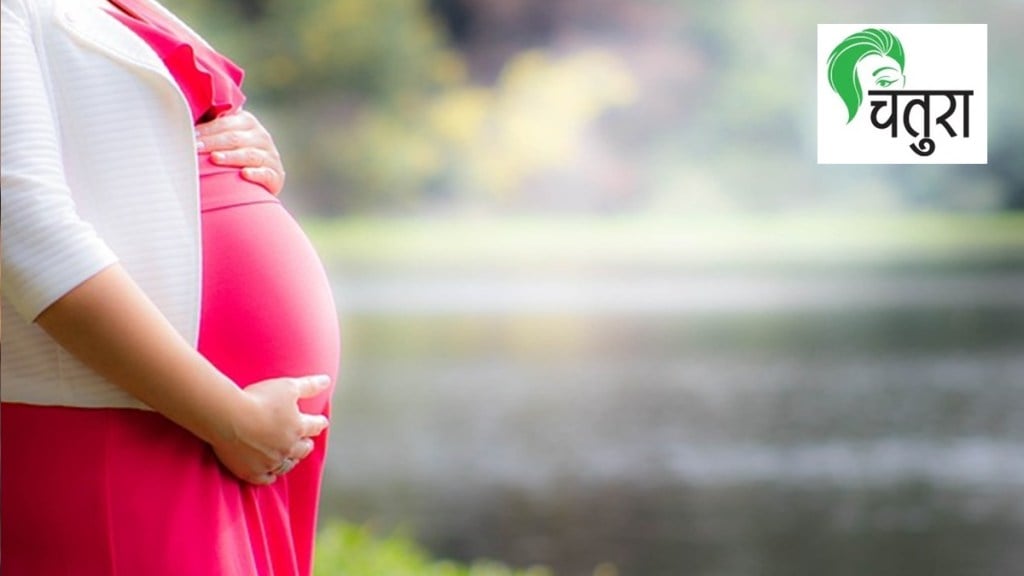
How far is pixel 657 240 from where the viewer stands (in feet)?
43.0

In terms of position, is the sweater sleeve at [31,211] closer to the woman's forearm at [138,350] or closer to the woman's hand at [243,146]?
the woman's forearm at [138,350]

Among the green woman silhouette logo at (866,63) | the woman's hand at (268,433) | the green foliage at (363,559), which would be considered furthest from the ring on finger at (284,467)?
the green woman silhouette logo at (866,63)

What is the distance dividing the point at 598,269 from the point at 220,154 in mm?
12632

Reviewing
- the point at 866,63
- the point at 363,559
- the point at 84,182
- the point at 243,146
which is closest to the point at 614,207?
the point at 866,63

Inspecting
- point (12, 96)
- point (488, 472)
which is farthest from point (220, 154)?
point (488, 472)

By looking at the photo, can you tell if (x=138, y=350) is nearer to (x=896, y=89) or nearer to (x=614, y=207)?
(x=896, y=89)

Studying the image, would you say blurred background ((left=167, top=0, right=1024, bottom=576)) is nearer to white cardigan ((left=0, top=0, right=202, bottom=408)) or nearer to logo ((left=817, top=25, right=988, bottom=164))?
logo ((left=817, top=25, right=988, bottom=164))

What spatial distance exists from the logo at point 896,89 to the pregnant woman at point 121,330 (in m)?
4.45

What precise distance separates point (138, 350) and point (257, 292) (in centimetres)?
12

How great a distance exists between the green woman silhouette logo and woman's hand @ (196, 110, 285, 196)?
483 cm

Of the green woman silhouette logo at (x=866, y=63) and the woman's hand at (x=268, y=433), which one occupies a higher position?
the green woman silhouette logo at (x=866, y=63)

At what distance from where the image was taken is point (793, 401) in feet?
35.3

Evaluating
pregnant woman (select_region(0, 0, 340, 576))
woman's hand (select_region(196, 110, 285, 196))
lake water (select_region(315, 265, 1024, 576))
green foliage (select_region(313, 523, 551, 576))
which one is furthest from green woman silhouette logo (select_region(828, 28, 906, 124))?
pregnant woman (select_region(0, 0, 340, 576))

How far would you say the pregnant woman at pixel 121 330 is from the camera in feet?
Result: 2.51
